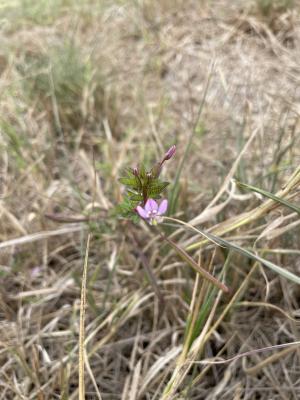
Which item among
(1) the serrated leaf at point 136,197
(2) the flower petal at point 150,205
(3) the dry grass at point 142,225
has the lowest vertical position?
(3) the dry grass at point 142,225

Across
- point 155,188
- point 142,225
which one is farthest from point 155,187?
point 142,225

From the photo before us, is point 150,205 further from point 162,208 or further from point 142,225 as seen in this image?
point 142,225

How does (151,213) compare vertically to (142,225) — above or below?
above

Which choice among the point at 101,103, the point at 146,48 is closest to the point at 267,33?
the point at 146,48

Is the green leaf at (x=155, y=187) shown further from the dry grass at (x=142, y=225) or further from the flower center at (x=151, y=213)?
the dry grass at (x=142, y=225)

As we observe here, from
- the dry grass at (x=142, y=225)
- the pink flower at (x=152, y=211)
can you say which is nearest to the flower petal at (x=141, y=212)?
the pink flower at (x=152, y=211)

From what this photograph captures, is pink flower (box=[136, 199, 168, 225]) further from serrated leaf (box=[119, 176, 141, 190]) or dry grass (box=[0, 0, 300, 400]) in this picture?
dry grass (box=[0, 0, 300, 400])

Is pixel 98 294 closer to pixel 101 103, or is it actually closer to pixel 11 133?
pixel 11 133

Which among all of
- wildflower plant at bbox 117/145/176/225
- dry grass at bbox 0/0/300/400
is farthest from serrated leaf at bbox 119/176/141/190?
dry grass at bbox 0/0/300/400

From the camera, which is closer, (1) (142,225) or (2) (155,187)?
(2) (155,187)
